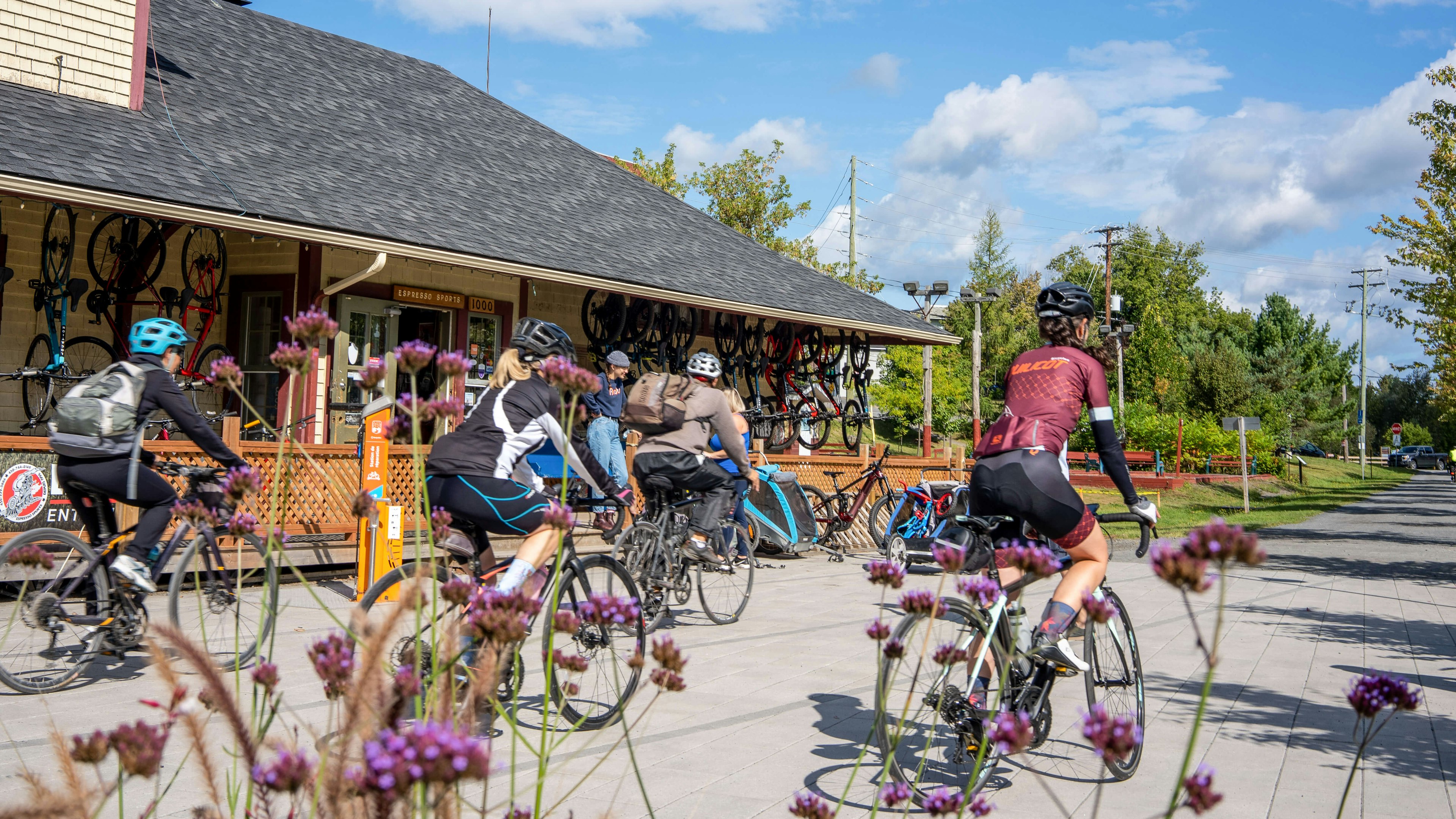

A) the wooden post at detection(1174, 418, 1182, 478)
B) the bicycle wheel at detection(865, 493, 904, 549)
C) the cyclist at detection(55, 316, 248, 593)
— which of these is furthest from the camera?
the wooden post at detection(1174, 418, 1182, 478)

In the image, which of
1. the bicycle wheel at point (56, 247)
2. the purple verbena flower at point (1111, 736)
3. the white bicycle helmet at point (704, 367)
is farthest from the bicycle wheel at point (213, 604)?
the bicycle wheel at point (56, 247)

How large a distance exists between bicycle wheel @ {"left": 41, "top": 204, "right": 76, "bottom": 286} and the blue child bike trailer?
772 cm

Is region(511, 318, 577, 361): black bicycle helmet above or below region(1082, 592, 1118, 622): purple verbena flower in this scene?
above

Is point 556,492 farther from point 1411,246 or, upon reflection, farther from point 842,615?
point 1411,246

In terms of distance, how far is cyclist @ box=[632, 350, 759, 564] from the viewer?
8.02m

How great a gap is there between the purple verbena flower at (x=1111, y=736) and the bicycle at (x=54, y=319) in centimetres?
1250

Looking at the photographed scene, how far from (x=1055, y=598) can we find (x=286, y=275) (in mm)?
12240

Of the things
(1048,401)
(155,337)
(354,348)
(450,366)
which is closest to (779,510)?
(354,348)

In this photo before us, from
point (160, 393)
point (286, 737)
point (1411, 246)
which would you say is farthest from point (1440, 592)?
point (1411, 246)

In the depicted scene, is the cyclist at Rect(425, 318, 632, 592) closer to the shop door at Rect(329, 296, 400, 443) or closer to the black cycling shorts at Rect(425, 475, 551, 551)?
the black cycling shorts at Rect(425, 475, 551, 551)

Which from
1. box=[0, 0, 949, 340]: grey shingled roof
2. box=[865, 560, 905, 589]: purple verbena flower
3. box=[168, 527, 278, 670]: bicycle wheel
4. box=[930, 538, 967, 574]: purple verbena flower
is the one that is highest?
box=[0, 0, 949, 340]: grey shingled roof

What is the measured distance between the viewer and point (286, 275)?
14.4 meters

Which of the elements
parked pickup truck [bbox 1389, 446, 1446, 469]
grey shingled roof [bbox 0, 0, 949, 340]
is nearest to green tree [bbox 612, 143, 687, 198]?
grey shingled roof [bbox 0, 0, 949, 340]

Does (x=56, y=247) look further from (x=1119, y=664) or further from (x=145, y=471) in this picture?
(x=1119, y=664)
